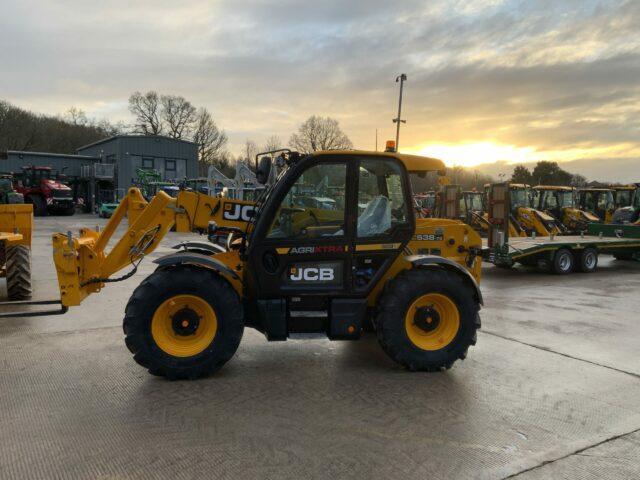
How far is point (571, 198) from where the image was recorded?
21.0 meters

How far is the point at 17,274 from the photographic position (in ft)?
26.6

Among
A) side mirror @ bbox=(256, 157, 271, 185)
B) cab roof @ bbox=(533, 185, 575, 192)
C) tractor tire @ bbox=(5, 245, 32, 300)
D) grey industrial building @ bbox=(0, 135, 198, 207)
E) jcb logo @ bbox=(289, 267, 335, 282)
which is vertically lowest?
tractor tire @ bbox=(5, 245, 32, 300)

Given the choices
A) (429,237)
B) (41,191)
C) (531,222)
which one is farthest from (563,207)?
(41,191)

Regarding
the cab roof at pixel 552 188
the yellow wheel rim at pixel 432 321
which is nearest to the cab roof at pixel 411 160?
the yellow wheel rim at pixel 432 321

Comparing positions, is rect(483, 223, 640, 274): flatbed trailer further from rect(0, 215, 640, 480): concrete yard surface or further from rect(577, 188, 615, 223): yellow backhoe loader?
rect(577, 188, 615, 223): yellow backhoe loader

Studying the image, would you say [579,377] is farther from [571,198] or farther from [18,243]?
[571,198]

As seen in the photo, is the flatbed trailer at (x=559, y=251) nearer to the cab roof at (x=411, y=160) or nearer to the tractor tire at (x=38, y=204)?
the cab roof at (x=411, y=160)

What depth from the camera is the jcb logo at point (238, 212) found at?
5258mm

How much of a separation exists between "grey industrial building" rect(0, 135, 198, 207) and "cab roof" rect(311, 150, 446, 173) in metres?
39.9

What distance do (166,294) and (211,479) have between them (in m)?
1.96

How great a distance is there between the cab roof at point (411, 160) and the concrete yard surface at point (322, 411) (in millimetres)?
2087

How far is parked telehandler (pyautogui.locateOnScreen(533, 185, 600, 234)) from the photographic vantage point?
20125 mm

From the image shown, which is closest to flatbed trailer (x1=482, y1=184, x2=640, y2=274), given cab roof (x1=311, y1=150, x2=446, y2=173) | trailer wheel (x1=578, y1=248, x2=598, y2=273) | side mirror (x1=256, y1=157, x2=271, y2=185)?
trailer wheel (x1=578, y1=248, x2=598, y2=273)

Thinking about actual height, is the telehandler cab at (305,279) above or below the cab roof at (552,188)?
below
